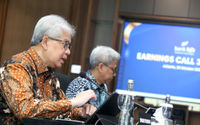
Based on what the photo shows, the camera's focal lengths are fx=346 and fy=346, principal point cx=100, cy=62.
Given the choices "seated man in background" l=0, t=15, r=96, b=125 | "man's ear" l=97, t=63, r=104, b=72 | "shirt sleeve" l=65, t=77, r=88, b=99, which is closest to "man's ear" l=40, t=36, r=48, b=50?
"seated man in background" l=0, t=15, r=96, b=125

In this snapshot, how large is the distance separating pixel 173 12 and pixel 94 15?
1.10 m

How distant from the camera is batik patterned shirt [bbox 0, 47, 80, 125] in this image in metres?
1.48

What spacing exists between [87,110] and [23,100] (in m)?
0.57

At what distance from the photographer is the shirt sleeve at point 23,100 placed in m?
1.47

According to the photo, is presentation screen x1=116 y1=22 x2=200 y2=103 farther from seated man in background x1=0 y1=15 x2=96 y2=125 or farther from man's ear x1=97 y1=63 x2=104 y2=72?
seated man in background x1=0 y1=15 x2=96 y2=125

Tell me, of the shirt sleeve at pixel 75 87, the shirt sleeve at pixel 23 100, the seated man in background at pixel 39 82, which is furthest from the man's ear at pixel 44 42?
the shirt sleeve at pixel 75 87

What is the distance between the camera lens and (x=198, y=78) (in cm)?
472

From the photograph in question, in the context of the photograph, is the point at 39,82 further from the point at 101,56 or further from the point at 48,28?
the point at 101,56

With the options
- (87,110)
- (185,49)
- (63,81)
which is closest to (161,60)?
(185,49)

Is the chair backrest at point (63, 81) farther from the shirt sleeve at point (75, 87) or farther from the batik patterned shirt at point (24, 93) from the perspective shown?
the batik patterned shirt at point (24, 93)

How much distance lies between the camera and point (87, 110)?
1.98 m

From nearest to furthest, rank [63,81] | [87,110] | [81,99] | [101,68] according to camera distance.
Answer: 1. [81,99]
2. [87,110]
3. [63,81]
4. [101,68]

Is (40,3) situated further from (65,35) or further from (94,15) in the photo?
(65,35)

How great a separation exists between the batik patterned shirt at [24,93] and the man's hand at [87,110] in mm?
319
